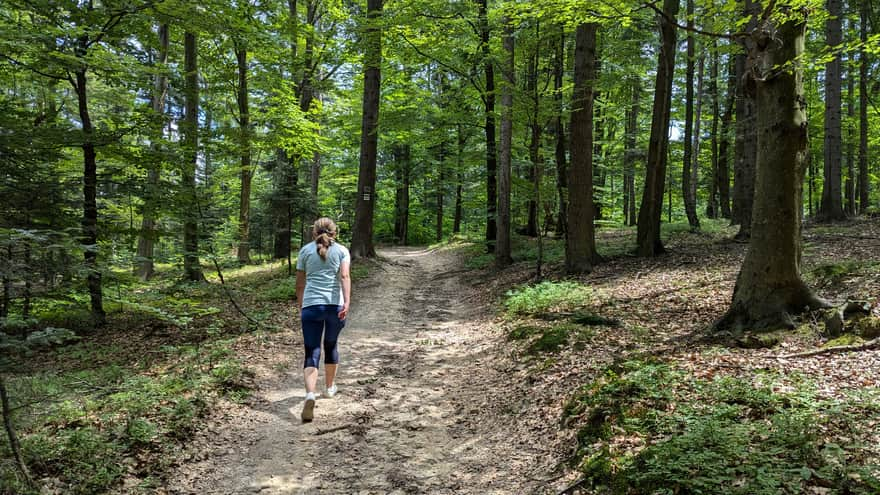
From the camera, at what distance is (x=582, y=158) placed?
434 inches

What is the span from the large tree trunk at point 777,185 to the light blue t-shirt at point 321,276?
16.3ft

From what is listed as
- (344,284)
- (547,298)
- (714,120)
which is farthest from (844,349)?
Result: (714,120)

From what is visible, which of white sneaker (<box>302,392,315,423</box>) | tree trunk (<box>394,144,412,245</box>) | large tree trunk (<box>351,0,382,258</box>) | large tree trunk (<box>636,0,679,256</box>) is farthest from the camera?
tree trunk (<box>394,144,412,245</box>)

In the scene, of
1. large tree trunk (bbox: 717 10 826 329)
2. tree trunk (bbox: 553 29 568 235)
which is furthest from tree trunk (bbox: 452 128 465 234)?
large tree trunk (bbox: 717 10 826 329)

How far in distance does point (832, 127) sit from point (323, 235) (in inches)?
616

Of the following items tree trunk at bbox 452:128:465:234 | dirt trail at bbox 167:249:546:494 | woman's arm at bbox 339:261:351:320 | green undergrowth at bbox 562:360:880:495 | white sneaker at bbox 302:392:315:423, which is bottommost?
dirt trail at bbox 167:249:546:494

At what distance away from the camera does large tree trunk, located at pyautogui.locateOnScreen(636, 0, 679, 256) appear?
464 inches

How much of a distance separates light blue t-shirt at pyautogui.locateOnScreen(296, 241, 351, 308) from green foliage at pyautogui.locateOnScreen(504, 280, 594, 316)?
4.38 meters

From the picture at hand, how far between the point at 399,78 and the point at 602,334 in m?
16.4

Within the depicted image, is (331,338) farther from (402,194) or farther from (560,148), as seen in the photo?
(402,194)

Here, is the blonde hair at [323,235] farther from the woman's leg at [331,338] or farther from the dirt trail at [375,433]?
the dirt trail at [375,433]

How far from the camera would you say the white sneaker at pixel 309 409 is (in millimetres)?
5070

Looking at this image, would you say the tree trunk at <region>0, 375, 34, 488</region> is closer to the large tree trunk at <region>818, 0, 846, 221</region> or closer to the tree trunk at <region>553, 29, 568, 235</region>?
the tree trunk at <region>553, 29, 568, 235</region>


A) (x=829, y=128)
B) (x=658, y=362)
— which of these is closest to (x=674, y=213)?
(x=829, y=128)
